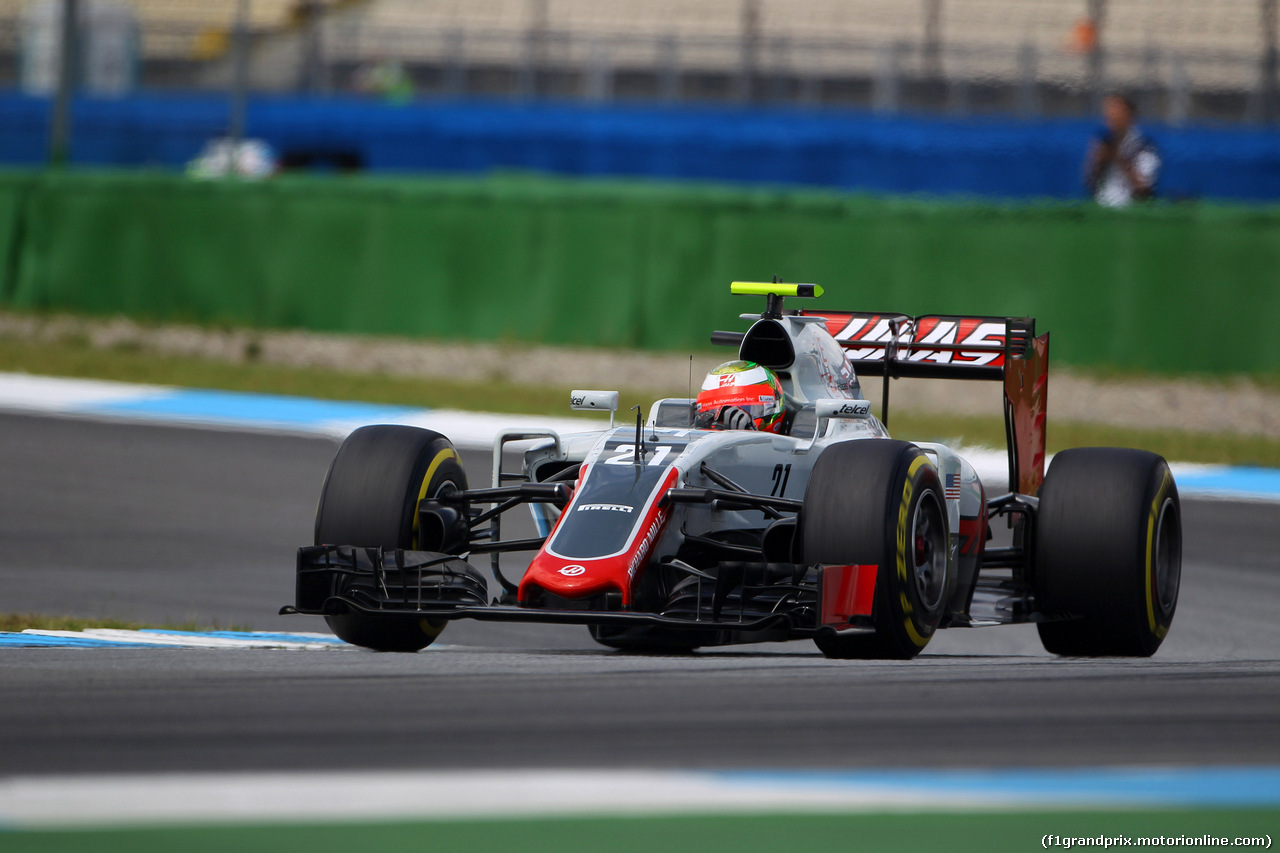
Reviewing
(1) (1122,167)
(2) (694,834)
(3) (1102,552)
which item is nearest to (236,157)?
(1) (1122,167)

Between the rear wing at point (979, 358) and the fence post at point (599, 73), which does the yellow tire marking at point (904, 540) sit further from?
the fence post at point (599, 73)

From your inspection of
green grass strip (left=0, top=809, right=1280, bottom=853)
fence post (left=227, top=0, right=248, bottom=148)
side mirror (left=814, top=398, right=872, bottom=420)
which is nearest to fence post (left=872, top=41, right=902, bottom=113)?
fence post (left=227, top=0, right=248, bottom=148)

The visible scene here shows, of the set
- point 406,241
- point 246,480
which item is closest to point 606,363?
point 406,241

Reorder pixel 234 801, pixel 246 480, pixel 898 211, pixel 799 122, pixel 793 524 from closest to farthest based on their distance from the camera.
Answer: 1. pixel 234 801
2. pixel 793 524
3. pixel 246 480
4. pixel 898 211
5. pixel 799 122

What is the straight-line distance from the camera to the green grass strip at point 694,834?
3.60 m

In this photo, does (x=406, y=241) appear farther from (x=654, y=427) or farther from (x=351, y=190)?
(x=654, y=427)

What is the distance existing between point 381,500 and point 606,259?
9.76 m

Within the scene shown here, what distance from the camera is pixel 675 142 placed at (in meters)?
23.1

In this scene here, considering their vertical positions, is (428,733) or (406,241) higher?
(406,241)

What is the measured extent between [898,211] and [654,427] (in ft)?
29.1

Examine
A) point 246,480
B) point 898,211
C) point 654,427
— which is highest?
point 898,211

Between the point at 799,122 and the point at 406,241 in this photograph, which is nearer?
the point at 406,241

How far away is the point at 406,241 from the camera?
1680 centimetres

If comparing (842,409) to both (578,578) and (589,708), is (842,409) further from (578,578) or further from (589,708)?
(589,708)
